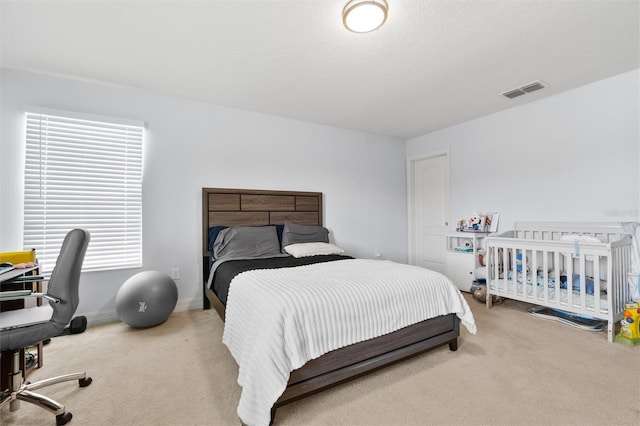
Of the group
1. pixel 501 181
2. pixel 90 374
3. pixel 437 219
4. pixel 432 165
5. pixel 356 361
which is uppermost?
pixel 432 165

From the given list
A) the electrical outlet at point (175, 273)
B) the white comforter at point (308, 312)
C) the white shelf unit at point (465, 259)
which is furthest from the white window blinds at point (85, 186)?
the white shelf unit at point (465, 259)

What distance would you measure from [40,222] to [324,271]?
2.64 meters

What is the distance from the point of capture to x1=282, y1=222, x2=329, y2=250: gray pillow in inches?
132

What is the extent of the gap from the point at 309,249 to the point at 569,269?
245 centimetres

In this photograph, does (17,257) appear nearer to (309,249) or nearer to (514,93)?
(309,249)

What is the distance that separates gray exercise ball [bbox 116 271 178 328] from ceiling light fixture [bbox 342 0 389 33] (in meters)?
2.70

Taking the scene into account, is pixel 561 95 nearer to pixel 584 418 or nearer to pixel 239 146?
pixel 584 418

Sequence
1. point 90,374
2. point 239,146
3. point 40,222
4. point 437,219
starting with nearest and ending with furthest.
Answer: point 90,374 < point 40,222 < point 239,146 < point 437,219

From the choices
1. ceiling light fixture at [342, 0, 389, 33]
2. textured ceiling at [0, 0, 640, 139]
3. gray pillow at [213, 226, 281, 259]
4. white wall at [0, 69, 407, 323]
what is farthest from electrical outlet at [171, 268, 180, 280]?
ceiling light fixture at [342, 0, 389, 33]

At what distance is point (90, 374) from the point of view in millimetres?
1907

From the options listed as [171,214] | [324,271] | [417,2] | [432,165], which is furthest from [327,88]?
[432,165]

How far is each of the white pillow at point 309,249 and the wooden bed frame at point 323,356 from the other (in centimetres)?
64

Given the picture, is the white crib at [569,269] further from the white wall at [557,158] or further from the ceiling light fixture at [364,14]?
the ceiling light fixture at [364,14]

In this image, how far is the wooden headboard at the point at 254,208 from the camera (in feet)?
10.8
